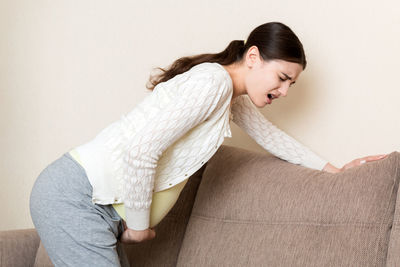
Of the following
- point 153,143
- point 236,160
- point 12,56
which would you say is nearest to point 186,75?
point 153,143

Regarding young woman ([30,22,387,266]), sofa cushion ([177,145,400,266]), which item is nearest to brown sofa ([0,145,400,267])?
sofa cushion ([177,145,400,266])

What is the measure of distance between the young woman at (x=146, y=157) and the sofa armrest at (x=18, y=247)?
22.8 inches

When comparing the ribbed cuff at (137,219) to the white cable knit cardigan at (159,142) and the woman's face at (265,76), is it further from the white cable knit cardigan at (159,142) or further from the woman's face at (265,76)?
the woman's face at (265,76)

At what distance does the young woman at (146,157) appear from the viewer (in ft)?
4.09

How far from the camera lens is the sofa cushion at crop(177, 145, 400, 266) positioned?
48.5 inches

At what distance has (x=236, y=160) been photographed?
1.72 meters

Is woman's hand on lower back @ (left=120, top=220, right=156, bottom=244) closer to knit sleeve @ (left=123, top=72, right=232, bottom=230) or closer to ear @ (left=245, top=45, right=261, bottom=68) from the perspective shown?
knit sleeve @ (left=123, top=72, right=232, bottom=230)

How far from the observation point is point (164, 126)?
123 centimetres

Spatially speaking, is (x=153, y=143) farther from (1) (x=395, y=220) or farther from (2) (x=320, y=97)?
(2) (x=320, y=97)

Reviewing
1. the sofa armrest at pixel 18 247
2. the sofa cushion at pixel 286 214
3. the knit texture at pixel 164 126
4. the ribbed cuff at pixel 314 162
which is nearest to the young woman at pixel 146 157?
the knit texture at pixel 164 126

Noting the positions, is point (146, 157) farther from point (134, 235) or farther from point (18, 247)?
point (18, 247)

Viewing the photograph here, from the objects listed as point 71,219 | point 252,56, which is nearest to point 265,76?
point 252,56

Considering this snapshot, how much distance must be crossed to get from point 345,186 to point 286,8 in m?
0.84

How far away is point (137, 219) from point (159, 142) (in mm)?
259
